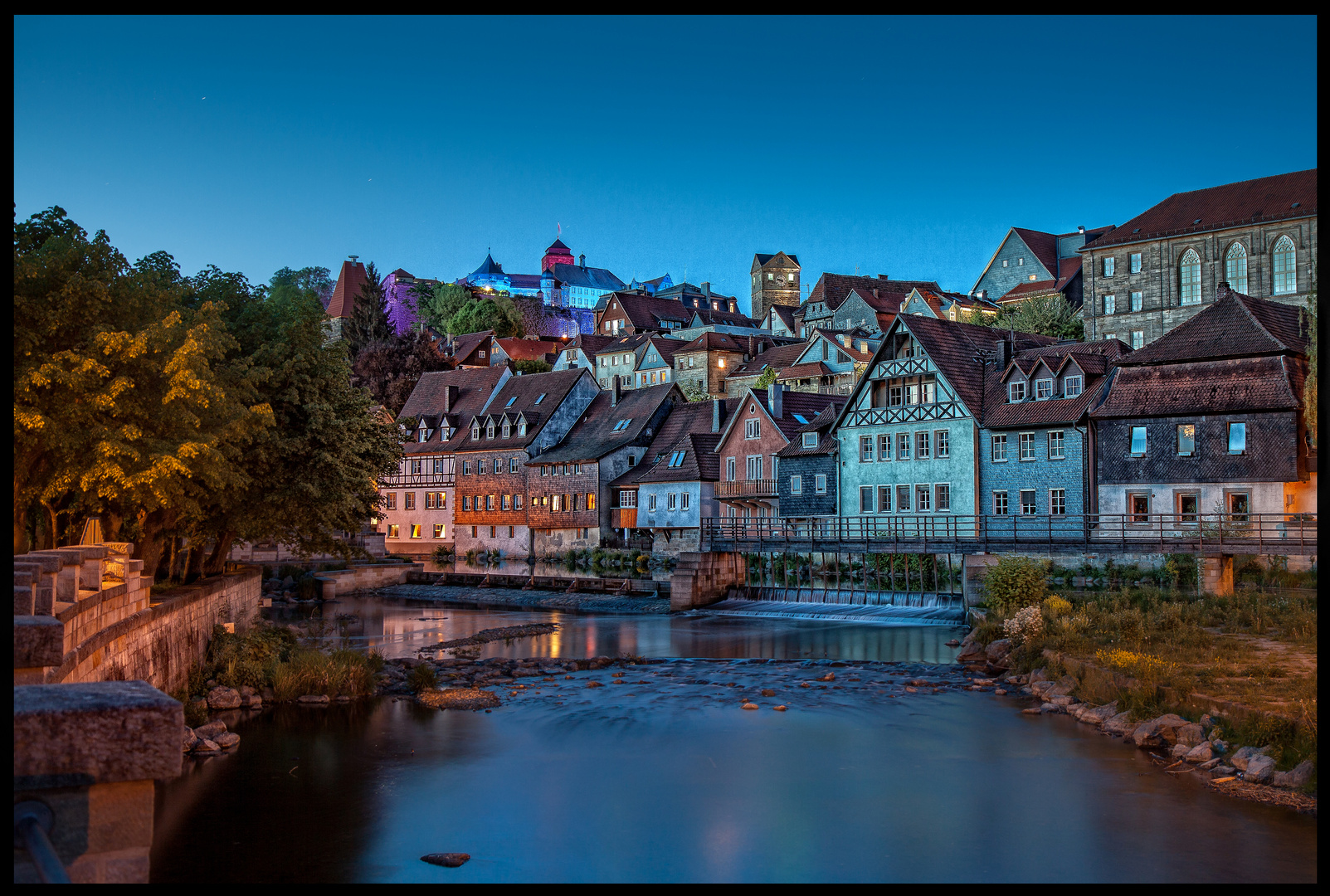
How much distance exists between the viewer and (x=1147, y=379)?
40938 mm

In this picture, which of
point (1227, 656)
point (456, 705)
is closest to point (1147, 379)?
point (1227, 656)

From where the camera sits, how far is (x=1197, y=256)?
228 feet

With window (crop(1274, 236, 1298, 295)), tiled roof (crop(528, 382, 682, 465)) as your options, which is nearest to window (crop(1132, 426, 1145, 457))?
tiled roof (crop(528, 382, 682, 465))

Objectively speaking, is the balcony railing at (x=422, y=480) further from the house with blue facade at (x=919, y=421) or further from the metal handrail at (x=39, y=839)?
the metal handrail at (x=39, y=839)

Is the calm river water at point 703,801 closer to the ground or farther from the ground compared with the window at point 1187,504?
closer to the ground

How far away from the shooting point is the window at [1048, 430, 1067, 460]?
43344 mm

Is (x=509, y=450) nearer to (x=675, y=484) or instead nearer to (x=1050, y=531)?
(x=675, y=484)

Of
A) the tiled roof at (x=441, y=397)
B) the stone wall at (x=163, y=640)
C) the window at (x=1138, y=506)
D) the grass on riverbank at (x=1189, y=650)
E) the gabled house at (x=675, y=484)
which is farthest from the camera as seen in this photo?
the tiled roof at (x=441, y=397)

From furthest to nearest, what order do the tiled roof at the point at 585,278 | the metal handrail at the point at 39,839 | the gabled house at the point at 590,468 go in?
the tiled roof at the point at 585,278 < the gabled house at the point at 590,468 < the metal handrail at the point at 39,839

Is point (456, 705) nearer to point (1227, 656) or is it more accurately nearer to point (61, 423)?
point (61, 423)

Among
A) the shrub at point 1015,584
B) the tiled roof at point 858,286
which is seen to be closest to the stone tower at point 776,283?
the tiled roof at point 858,286

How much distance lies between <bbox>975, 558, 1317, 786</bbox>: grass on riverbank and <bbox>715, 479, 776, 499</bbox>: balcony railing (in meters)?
22.4

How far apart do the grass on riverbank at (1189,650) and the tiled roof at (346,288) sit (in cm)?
12523

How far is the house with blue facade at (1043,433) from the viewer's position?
42.7m
